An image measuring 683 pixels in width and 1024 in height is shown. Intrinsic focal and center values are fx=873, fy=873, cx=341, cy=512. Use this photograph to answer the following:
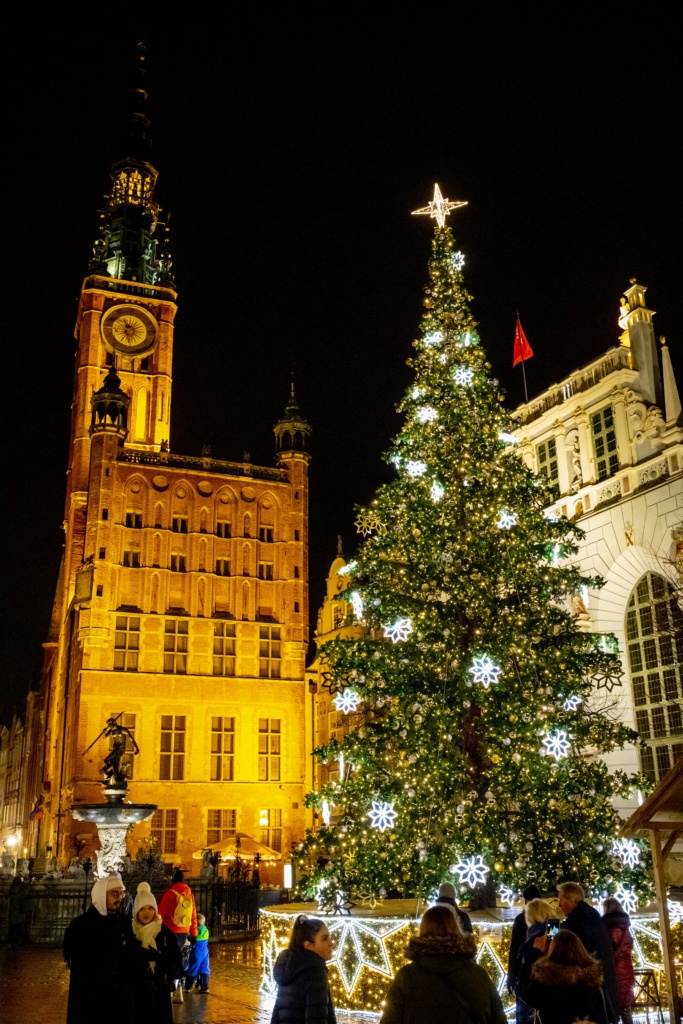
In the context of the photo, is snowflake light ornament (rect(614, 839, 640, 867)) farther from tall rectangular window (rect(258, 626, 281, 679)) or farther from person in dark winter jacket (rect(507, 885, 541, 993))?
tall rectangular window (rect(258, 626, 281, 679))

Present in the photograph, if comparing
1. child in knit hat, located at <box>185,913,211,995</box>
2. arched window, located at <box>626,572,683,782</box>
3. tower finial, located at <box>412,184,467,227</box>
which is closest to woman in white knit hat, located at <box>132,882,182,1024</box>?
child in knit hat, located at <box>185,913,211,995</box>

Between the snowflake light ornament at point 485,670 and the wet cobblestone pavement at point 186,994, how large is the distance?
16.2 feet

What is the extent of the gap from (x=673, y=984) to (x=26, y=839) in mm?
58708

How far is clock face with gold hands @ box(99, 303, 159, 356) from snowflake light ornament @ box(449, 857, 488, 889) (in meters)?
44.2

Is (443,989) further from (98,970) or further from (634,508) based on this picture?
(634,508)

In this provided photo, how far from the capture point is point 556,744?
38.4 ft

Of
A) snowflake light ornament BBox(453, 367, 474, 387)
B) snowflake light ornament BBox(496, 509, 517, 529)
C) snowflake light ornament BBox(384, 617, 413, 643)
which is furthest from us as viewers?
snowflake light ornament BBox(453, 367, 474, 387)

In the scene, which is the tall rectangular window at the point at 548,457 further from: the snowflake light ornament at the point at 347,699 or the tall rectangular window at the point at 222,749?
the tall rectangular window at the point at 222,749

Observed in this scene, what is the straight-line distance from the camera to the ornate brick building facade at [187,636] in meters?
37.1

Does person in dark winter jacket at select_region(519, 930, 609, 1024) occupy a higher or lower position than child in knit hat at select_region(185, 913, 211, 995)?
higher

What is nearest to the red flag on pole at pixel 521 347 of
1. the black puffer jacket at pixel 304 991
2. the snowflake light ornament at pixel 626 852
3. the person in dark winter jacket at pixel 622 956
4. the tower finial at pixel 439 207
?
the tower finial at pixel 439 207

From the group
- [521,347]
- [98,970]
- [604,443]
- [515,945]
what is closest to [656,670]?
[604,443]

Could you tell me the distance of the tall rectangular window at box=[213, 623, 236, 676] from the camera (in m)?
39.8

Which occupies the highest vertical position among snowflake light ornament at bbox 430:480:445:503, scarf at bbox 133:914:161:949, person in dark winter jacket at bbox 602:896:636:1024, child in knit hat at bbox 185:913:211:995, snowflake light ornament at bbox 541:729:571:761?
snowflake light ornament at bbox 430:480:445:503
